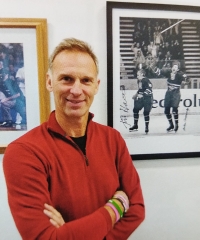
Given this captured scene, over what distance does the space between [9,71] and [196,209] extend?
1.38 metres

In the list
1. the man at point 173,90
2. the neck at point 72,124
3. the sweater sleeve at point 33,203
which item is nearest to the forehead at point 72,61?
the neck at point 72,124

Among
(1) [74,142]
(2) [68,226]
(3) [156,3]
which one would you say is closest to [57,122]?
(1) [74,142]

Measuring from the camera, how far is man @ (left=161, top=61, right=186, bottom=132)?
1528mm

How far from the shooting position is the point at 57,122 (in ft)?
3.67

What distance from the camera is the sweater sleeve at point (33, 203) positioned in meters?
0.92

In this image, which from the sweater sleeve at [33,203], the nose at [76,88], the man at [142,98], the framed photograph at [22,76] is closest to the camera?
the sweater sleeve at [33,203]

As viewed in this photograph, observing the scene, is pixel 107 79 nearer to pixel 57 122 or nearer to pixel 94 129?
pixel 94 129

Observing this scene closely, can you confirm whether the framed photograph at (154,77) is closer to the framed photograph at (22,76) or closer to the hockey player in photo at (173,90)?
the hockey player in photo at (173,90)

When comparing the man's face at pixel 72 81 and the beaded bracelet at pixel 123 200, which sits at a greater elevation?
the man's face at pixel 72 81

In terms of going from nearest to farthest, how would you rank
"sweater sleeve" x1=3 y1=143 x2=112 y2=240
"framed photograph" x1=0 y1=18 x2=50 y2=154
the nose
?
"sweater sleeve" x1=3 y1=143 x2=112 y2=240 < the nose < "framed photograph" x1=0 y1=18 x2=50 y2=154

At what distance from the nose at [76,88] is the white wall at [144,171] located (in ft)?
1.45

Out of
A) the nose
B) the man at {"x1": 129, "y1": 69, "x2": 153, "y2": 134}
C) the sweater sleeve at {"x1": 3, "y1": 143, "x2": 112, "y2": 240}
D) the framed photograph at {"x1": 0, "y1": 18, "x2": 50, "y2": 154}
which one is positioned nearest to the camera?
the sweater sleeve at {"x1": 3, "y1": 143, "x2": 112, "y2": 240}

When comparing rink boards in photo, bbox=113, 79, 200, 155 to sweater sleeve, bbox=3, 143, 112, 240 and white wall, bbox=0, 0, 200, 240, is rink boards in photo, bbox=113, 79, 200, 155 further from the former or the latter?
sweater sleeve, bbox=3, 143, 112, 240

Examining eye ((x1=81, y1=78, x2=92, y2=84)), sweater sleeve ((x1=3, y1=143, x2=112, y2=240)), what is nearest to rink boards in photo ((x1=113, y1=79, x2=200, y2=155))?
eye ((x1=81, y1=78, x2=92, y2=84))
